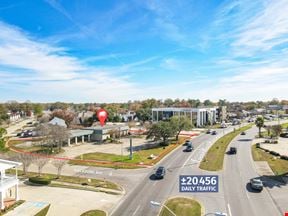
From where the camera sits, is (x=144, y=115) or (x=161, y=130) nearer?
(x=161, y=130)

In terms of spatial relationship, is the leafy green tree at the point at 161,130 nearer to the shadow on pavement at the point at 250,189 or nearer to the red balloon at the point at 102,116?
the shadow on pavement at the point at 250,189

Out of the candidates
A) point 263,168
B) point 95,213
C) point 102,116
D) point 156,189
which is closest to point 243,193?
point 156,189

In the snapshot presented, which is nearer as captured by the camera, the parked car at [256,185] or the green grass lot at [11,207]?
the green grass lot at [11,207]

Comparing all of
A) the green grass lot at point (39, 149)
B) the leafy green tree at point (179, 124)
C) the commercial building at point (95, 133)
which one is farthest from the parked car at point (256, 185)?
the commercial building at point (95, 133)

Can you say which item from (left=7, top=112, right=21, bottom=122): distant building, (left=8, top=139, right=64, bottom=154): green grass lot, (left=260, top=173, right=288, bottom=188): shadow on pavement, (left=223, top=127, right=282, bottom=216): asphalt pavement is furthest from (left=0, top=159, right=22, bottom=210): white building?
(left=7, top=112, right=21, bottom=122): distant building

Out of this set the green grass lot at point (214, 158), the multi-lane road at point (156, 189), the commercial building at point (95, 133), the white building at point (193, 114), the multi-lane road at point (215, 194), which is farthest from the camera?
the white building at point (193, 114)

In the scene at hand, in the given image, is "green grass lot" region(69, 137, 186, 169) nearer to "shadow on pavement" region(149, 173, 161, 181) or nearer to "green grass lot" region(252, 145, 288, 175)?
"shadow on pavement" region(149, 173, 161, 181)

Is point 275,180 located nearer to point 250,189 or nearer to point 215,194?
point 250,189
